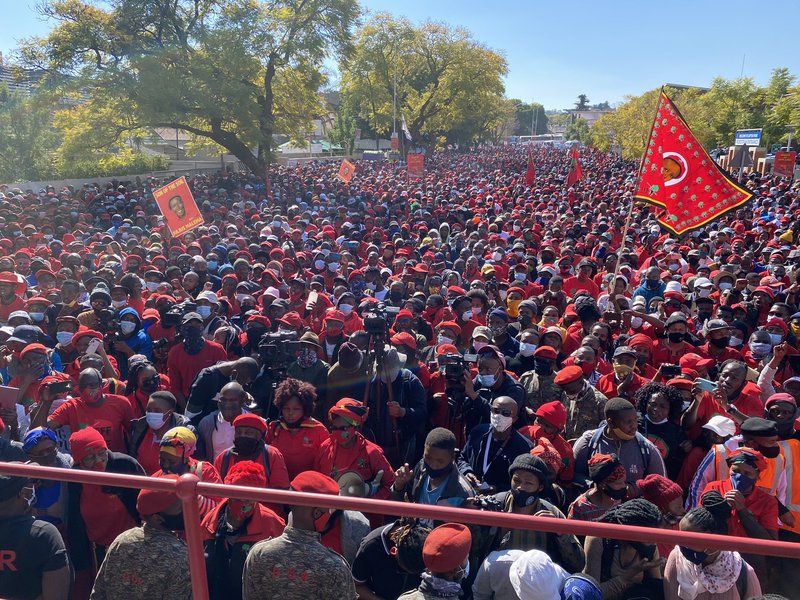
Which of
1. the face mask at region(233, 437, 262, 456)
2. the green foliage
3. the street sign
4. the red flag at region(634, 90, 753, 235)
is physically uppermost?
the green foliage

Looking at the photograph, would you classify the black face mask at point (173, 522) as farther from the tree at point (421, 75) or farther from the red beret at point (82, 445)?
the tree at point (421, 75)

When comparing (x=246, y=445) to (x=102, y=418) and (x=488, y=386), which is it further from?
(x=488, y=386)

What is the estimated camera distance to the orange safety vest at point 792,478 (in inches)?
131

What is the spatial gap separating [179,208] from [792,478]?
8.99 m

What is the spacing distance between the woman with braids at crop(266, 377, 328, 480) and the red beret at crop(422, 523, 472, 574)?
155cm

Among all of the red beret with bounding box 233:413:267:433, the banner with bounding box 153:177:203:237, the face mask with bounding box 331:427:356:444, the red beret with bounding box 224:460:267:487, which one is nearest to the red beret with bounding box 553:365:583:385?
the face mask with bounding box 331:427:356:444

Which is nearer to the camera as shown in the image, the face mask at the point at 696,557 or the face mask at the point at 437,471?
the face mask at the point at 696,557

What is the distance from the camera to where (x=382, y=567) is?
2.70 m

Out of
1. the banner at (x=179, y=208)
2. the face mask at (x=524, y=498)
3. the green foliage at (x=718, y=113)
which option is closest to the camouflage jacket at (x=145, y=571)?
the face mask at (x=524, y=498)

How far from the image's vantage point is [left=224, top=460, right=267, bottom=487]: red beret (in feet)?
9.11

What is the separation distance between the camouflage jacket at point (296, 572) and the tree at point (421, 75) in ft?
155

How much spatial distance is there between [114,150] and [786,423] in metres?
29.0

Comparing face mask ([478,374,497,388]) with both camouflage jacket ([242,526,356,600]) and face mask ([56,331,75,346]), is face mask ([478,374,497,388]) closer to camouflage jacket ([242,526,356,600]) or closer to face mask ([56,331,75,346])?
camouflage jacket ([242,526,356,600])

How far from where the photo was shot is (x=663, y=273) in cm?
858
